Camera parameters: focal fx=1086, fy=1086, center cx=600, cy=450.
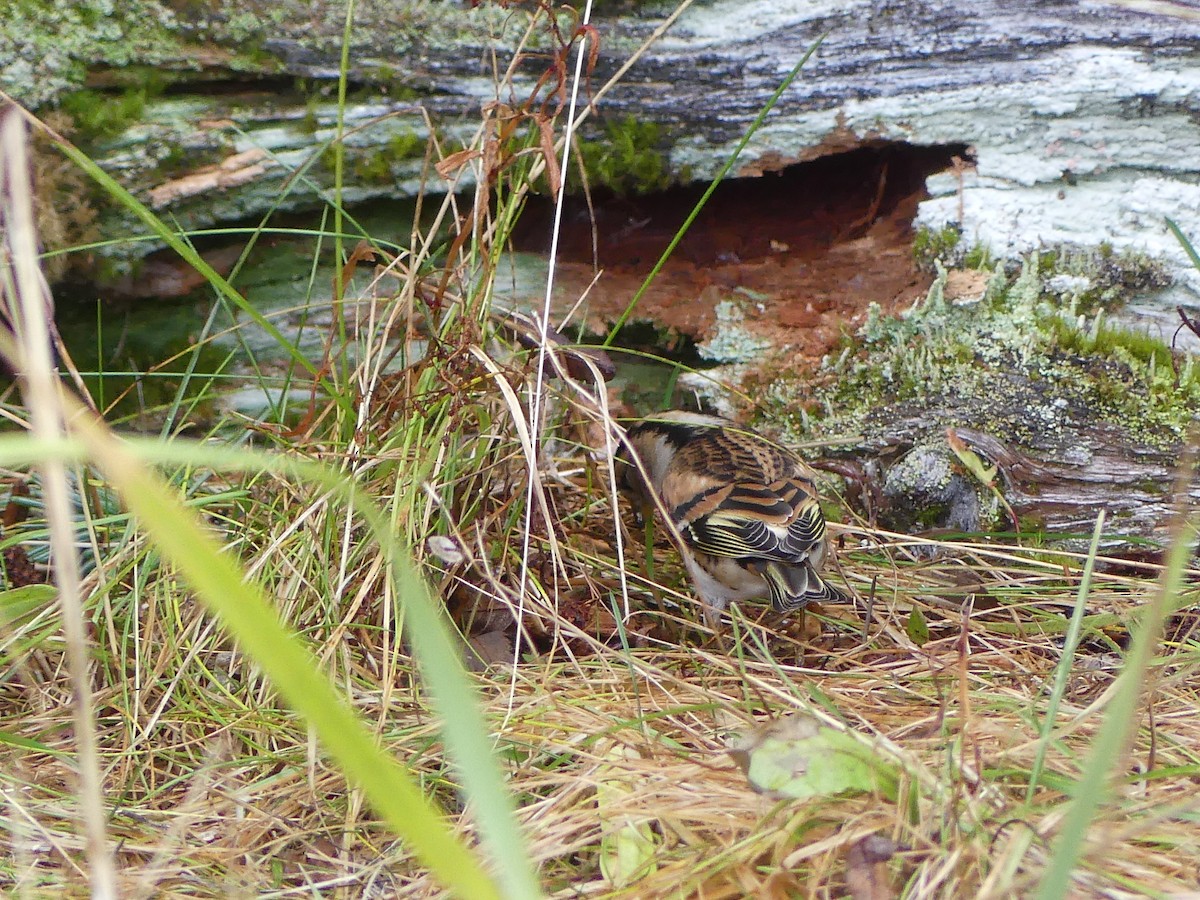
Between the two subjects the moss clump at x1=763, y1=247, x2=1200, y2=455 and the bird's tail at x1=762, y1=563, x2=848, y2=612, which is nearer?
the bird's tail at x1=762, y1=563, x2=848, y2=612

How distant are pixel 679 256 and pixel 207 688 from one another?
245cm

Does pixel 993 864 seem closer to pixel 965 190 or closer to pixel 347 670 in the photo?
pixel 347 670

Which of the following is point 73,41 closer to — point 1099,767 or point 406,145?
point 406,145

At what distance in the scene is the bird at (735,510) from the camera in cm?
305

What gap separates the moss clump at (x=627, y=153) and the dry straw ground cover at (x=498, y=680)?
55cm

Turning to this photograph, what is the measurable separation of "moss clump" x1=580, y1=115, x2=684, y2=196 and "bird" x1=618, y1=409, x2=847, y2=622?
87cm

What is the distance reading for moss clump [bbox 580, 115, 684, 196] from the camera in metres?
3.82

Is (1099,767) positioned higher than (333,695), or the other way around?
(333,695)

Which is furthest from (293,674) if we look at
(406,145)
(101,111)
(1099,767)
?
(101,111)

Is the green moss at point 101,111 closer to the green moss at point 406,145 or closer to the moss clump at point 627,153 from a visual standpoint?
the green moss at point 406,145

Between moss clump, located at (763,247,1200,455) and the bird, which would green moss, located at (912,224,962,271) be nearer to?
moss clump, located at (763,247,1200,455)

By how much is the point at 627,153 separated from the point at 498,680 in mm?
1985

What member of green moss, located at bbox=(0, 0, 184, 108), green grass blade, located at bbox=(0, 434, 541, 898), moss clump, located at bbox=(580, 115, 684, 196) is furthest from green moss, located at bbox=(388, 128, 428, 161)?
green grass blade, located at bbox=(0, 434, 541, 898)

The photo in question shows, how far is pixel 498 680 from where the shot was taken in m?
2.76
